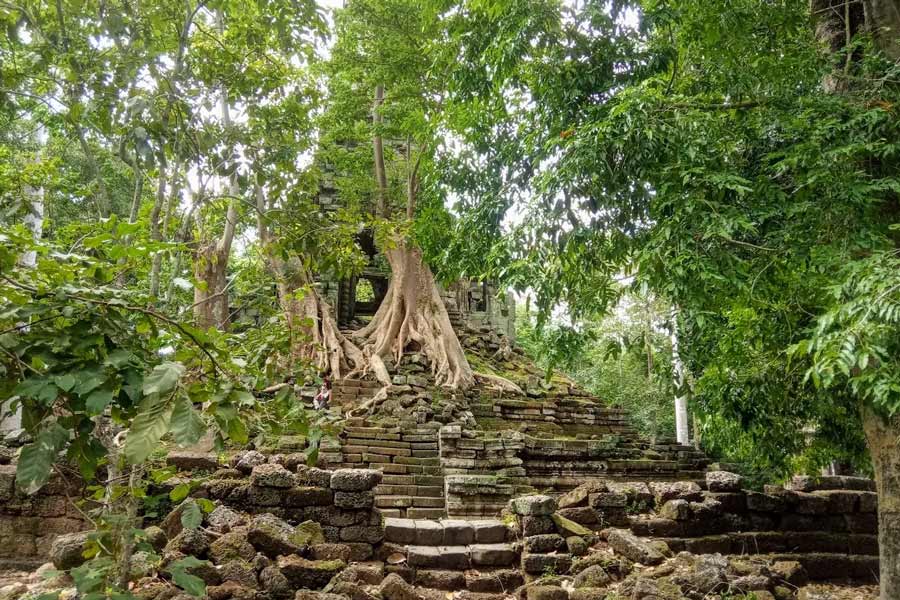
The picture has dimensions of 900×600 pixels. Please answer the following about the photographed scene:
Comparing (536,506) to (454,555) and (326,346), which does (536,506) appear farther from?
(326,346)

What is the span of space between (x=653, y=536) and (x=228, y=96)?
5352 millimetres

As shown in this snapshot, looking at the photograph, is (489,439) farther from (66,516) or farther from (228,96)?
(228,96)

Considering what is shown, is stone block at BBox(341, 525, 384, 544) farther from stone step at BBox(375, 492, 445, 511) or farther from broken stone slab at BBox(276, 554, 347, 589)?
stone step at BBox(375, 492, 445, 511)

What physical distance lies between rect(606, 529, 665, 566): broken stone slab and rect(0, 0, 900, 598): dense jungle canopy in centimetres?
128

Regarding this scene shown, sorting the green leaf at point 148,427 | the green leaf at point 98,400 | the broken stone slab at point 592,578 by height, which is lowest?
the broken stone slab at point 592,578

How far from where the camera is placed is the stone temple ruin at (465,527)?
408 cm

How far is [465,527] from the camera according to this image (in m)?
5.67

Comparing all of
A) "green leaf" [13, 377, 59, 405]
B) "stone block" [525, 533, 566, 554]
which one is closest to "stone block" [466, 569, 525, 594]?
"stone block" [525, 533, 566, 554]

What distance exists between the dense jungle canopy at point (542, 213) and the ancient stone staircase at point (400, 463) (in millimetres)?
3006

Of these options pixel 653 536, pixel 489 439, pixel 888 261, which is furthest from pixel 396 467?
pixel 888 261

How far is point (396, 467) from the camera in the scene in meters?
8.52

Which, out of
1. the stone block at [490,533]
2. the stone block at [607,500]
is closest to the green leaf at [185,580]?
the stone block at [490,533]

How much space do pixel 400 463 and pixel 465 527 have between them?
10.1ft

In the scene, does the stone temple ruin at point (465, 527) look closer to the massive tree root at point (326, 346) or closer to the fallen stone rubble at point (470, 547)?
the fallen stone rubble at point (470, 547)
